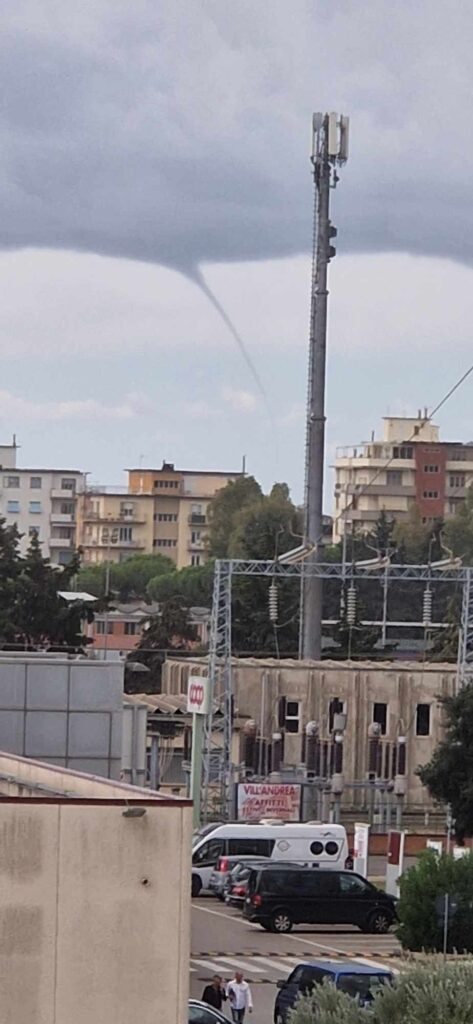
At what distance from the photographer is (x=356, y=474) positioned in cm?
19925

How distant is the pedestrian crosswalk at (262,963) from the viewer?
34969mm

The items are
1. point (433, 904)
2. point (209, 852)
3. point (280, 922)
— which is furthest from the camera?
point (209, 852)

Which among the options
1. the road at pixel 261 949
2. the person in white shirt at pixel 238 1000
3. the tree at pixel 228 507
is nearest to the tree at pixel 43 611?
the road at pixel 261 949

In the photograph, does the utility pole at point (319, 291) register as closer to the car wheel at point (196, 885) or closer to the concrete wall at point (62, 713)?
the car wheel at point (196, 885)

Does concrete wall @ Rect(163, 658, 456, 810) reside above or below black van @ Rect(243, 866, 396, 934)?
above

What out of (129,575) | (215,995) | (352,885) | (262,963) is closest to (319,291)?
(352,885)

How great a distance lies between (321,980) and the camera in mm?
27312

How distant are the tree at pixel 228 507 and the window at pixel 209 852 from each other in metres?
127

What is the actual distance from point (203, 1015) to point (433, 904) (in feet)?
31.1

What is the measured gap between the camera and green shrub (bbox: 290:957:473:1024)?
1795 cm

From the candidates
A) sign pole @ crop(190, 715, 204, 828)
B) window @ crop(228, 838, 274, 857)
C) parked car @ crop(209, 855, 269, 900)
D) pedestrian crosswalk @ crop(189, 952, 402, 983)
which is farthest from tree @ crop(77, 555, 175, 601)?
pedestrian crosswalk @ crop(189, 952, 402, 983)

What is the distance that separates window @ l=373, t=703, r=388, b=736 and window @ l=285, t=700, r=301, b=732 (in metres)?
2.19

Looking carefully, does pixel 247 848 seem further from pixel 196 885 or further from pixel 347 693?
pixel 347 693

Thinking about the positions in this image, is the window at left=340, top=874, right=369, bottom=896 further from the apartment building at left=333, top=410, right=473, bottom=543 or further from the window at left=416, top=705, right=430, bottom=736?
the apartment building at left=333, top=410, right=473, bottom=543
